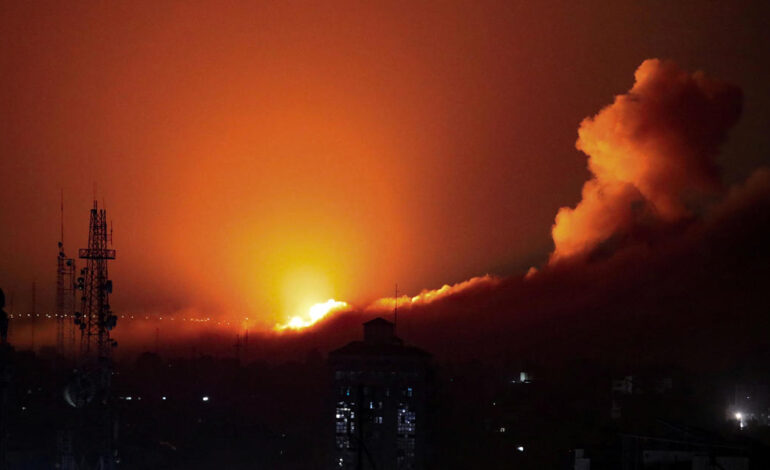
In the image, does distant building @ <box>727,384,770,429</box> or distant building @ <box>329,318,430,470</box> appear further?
distant building @ <box>329,318,430,470</box>

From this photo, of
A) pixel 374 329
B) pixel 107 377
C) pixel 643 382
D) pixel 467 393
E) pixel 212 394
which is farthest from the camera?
pixel 212 394

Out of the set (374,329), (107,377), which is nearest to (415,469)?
(374,329)

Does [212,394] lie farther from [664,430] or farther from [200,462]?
[664,430]

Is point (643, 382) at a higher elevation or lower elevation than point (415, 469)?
higher

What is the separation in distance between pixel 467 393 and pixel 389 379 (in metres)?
23.3

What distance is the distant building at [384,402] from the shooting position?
296 ft

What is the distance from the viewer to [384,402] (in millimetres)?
91250

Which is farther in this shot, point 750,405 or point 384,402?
point 750,405

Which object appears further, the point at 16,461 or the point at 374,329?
the point at 374,329

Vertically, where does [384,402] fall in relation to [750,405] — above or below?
above

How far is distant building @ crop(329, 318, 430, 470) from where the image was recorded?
90250 mm

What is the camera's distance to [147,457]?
91.2 meters

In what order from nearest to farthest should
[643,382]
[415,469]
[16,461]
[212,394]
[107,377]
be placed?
1. [107,377]
2. [16,461]
3. [415,469]
4. [643,382]
5. [212,394]

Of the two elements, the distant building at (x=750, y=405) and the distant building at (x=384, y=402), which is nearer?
the distant building at (x=750, y=405)
